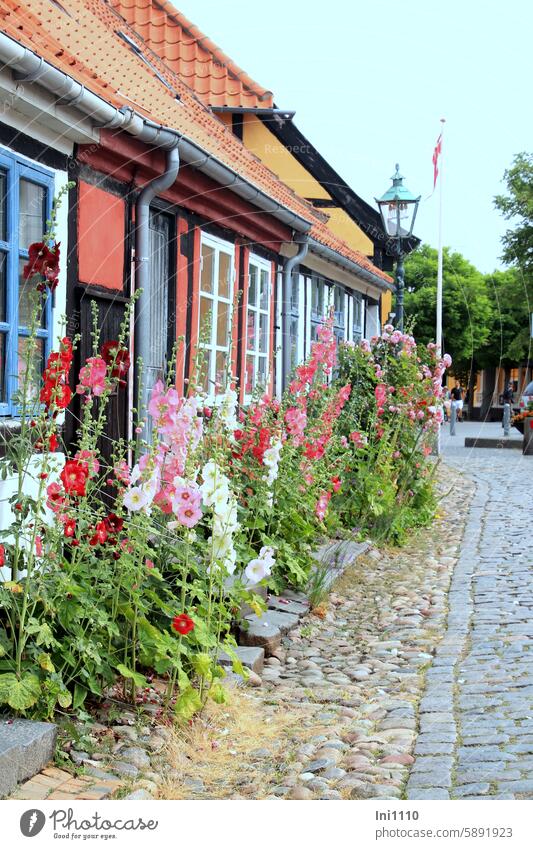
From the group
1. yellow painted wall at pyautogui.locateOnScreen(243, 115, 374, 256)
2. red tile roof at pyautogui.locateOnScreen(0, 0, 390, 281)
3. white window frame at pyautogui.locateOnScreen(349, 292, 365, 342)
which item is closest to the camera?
red tile roof at pyautogui.locateOnScreen(0, 0, 390, 281)

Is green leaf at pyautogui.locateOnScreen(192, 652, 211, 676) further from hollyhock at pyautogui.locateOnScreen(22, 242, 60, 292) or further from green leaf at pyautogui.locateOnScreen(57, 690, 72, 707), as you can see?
hollyhock at pyautogui.locateOnScreen(22, 242, 60, 292)

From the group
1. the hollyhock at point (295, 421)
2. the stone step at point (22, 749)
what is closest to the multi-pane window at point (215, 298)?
the hollyhock at point (295, 421)

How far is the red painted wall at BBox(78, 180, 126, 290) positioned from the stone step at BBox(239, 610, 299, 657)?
2145 millimetres

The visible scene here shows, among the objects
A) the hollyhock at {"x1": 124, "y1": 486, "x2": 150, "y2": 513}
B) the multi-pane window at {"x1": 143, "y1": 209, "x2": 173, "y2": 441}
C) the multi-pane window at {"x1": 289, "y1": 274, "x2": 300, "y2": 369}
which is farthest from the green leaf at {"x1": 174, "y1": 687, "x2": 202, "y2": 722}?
the multi-pane window at {"x1": 289, "y1": 274, "x2": 300, "y2": 369}

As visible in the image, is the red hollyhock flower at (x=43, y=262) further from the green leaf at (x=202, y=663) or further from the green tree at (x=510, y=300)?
the green tree at (x=510, y=300)

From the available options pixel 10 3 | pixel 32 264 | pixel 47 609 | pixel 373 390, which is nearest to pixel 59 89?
pixel 10 3

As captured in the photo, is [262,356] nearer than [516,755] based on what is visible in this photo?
No

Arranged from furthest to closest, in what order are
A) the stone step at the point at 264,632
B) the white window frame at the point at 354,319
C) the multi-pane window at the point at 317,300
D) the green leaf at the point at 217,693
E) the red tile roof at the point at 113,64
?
the white window frame at the point at 354,319 < the multi-pane window at the point at 317,300 < the red tile roof at the point at 113,64 < the stone step at the point at 264,632 < the green leaf at the point at 217,693

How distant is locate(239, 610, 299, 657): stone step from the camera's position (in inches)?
212

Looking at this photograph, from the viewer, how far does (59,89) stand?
4.90 metres

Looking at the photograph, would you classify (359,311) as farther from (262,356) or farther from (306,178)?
(262,356)

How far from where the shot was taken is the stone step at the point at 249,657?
4917mm

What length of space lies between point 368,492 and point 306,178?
9.71m

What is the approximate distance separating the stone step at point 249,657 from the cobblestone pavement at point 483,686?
77 cm
